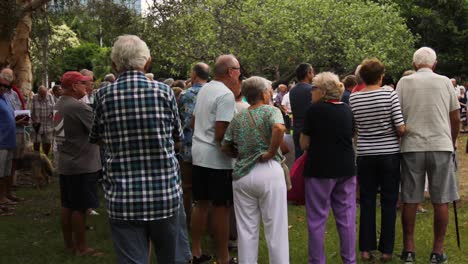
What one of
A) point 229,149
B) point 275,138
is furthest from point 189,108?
point 275,138

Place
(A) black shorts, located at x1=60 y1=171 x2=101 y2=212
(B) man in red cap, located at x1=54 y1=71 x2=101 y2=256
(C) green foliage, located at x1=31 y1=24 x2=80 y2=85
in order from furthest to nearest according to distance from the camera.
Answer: (C) green foliage, located at x1=31 y1=24 x2=80 y2=85, (A) black shorts, located at x1=60 y1=171 x2=101 y2=212, (B) man in red cap, located at x1=54 y1=71 x2=101 y2=256

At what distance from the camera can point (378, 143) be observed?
6.22 metres

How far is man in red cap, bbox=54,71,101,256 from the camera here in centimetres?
654

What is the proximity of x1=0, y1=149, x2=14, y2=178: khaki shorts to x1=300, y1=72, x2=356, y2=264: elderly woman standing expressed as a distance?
5010 mm

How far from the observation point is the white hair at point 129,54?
4.14 meters

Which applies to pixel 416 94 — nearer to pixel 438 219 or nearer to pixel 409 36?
pixel 438 219

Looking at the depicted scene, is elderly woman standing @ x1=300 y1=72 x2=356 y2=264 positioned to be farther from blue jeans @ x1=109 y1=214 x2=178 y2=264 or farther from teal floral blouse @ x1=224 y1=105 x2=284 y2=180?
blue jeans @ x1=109 y1=214 x2=178 y2=264

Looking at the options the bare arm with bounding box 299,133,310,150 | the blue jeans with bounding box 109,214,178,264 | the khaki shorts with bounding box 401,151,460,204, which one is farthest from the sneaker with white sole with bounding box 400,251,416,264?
the blue jeans with bounding box 109,214,178,264

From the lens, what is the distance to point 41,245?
766 cm

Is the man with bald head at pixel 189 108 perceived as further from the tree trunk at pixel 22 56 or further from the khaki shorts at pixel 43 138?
the khaki shorts at pixel 43 138

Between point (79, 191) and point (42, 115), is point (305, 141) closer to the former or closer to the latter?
point (79, 191)

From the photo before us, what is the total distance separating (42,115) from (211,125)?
970 centimetres

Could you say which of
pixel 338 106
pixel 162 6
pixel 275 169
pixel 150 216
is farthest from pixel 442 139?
pixel 162 6

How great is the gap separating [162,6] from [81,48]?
155 ft
